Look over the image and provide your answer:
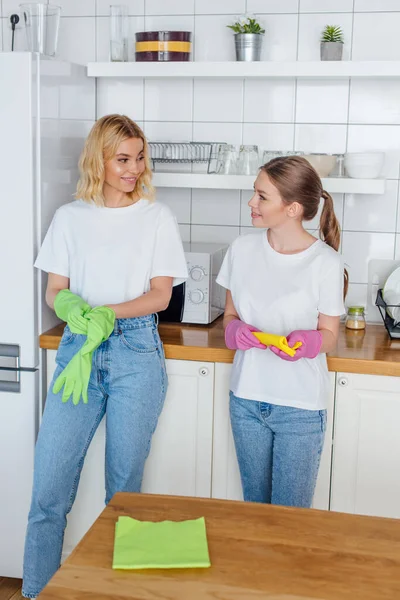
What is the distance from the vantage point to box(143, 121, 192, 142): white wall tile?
3.09m

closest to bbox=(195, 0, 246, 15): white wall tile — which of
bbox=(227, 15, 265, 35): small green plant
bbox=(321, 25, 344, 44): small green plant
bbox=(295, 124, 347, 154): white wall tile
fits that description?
bbox=(227, 15, 265, 35): small green plant

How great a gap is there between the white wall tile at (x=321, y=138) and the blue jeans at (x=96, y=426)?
3.31ft

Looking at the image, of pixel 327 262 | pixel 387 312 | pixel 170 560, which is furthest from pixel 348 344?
pixel 170 560

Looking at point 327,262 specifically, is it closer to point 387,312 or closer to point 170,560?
point 387,312

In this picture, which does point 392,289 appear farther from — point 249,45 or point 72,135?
point 72,135

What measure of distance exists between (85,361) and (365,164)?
1.19m

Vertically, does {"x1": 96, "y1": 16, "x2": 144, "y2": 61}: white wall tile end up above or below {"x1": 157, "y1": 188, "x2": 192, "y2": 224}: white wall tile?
above

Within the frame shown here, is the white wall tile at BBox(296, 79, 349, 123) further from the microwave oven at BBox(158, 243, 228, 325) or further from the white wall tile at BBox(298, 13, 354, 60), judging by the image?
the microwave oven at BBox(158, 243, 228, 325)

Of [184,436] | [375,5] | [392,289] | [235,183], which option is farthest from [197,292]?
[375,5]

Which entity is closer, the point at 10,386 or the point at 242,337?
the point at 242,337

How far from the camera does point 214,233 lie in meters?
3.14

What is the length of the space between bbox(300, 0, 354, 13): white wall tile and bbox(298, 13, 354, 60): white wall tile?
2 centimetres

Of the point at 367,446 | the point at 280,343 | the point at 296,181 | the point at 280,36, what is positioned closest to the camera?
the point at 280,343

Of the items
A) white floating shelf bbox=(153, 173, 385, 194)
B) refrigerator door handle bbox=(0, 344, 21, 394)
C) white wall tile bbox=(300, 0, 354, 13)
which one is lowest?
refrigerator door handle bbox=(0, 344, 21, 394)
